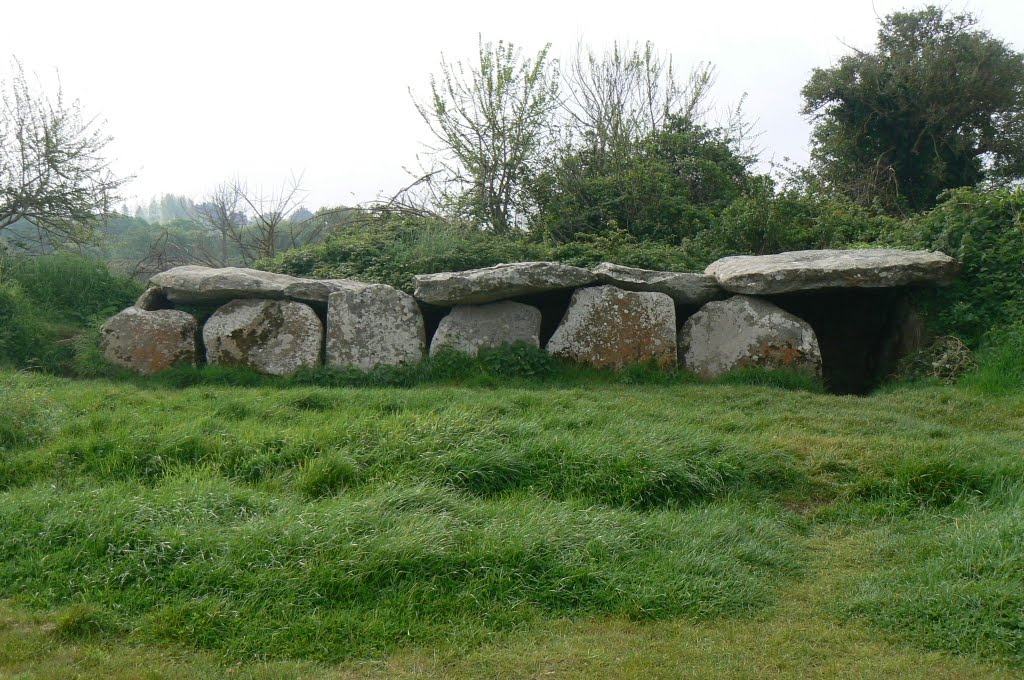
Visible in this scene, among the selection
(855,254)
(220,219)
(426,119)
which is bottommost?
(855,254)

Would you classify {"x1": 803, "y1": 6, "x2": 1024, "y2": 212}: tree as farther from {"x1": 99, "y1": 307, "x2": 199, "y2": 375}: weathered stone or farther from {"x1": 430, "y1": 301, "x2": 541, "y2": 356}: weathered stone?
{"x1": 99, "y1": 307, "x2": 199, "y2": 375}: weathered stone

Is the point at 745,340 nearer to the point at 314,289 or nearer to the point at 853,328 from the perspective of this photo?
the point at 853,328

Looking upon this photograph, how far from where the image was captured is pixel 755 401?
841 centimetres

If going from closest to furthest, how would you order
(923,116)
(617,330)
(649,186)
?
(617,330) → (649,186) → (923,116)

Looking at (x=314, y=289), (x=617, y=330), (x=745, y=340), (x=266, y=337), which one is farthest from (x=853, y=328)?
(x=266, y=337)

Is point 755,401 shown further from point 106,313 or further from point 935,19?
point 935,19

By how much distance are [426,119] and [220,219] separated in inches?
275

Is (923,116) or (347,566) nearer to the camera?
(347,566)

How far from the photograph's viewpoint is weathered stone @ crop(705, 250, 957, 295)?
954cm

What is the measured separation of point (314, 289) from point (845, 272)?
6.31 meters

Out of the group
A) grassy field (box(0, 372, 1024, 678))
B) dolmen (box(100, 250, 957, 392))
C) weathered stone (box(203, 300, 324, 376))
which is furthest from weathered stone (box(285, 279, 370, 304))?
grassy field (box(0, 372, 1024, 678))

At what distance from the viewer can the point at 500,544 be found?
4848 mm

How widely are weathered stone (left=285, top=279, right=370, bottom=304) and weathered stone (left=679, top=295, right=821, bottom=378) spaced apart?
4108 millimetres

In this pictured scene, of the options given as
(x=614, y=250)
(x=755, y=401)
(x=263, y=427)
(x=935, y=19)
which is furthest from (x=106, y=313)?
(x=935, y=19)
